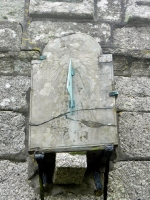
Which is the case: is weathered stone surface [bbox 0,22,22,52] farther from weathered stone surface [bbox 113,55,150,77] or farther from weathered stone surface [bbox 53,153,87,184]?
weathered stone surface [bbox 53,153,87,184]

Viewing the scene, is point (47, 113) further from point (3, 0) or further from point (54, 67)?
point (3, 0)

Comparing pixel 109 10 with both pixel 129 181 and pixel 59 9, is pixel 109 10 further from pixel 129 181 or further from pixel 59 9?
pixel 129 181

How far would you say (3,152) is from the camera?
1740 millimetres

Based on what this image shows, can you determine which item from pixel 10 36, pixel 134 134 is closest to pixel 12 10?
pixel 10 36

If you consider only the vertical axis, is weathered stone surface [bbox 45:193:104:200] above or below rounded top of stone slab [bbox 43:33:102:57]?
below

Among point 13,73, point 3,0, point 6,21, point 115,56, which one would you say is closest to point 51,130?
point 13,73

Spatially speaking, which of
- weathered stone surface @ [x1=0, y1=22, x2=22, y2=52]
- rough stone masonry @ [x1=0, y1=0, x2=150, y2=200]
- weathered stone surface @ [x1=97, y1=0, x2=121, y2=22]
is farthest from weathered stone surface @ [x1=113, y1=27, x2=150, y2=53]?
weathered stone surface @ [x1=0, y1=22, x2=22, y2=52]

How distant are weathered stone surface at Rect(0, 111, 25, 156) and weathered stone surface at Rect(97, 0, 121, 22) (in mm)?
845

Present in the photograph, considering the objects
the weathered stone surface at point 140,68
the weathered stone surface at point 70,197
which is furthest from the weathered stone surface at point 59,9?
the weathered stone surface at point 70,197

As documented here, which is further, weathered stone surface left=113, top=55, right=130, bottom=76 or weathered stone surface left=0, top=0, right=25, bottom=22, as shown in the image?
weathered stone surface left=0, top=0, right=25, bottom=22

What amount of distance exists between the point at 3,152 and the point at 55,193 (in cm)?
32

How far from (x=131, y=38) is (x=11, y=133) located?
901mm

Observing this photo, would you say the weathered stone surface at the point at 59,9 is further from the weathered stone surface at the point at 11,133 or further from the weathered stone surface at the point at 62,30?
the weathered stone surface at the point at 11,133

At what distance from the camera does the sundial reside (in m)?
1.56
